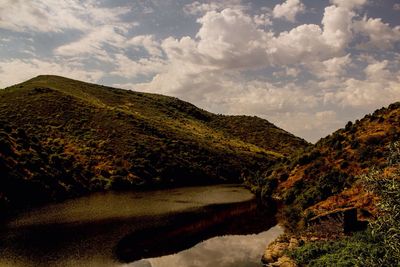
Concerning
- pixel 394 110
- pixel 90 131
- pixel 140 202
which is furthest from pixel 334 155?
pixel 90 131

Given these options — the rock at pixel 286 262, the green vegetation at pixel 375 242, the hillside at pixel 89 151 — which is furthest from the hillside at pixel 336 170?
the hillside at pixel 89 151

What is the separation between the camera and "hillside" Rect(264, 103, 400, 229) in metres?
46.1

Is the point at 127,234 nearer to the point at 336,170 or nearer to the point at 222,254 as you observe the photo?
the point at 222,254

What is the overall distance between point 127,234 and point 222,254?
33.5 feet

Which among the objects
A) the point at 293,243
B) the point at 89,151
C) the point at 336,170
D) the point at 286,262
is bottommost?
the point at 286,262

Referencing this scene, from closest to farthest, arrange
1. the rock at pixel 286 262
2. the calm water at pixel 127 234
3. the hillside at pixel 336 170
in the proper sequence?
the rock at pixel 286 262, the calm water at pixel 127 234, the hillside at pixel 336 170

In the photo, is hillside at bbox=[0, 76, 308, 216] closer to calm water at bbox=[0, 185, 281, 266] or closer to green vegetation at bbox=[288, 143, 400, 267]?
calm water at bbox=[0, 185, 281, 266]

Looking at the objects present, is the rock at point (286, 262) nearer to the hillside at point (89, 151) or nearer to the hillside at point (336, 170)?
the hillside at point (336, 170)

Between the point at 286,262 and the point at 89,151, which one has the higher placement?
the point at 89,151

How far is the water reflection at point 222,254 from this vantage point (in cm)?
3136

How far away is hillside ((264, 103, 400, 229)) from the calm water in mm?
7683

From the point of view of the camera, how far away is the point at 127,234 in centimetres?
3828

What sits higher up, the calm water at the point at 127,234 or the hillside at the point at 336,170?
the hillside at the point at 336,170

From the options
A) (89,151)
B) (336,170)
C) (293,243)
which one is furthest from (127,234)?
(89,151)
